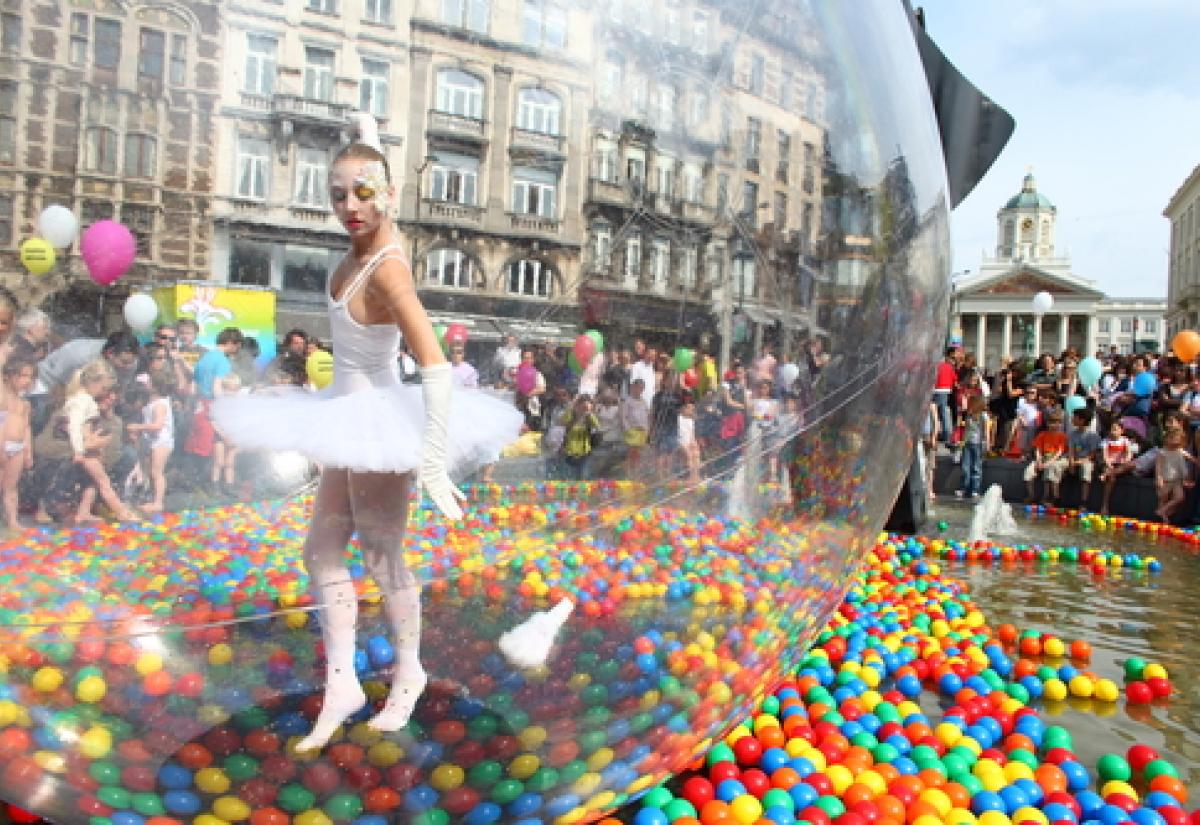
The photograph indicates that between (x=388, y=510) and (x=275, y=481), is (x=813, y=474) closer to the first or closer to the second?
(x=388, y=510)

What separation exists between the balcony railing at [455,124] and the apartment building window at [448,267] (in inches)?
9.6

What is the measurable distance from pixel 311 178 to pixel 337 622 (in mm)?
911

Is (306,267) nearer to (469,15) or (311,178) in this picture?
(311,178)

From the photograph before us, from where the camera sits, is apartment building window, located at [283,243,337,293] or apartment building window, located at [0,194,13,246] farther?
apartment building window, located at [283,243,337,293]

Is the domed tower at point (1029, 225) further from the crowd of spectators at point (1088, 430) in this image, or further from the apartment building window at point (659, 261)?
the apartment building window at point (659, 261)

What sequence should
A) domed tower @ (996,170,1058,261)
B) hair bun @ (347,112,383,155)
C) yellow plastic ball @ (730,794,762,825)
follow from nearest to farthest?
1. hair bun @ (347,112,383,155)
2. yellow plastic ball @ (730,794,762,825)
3. domed tower @ (996,170,1058,261)

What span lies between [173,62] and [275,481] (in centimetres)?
91

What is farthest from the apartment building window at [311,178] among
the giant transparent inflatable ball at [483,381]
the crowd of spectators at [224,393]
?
the crowd of spectators at [224,393]

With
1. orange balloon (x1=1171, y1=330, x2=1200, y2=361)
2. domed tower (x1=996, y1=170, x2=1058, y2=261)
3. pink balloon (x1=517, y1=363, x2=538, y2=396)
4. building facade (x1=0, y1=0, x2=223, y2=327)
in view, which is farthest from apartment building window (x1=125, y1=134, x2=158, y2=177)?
domed tower (x1=996, y1=170, x2=1058, y2=261)

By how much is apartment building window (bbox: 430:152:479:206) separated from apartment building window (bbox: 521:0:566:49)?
0.88ft

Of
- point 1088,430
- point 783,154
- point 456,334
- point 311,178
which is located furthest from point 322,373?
point 1088,430

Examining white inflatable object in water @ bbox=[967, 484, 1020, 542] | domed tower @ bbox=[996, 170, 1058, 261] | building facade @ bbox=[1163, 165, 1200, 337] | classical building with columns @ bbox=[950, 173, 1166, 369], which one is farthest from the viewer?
domed tower @ bbox=[996, 170, 1058, 261]

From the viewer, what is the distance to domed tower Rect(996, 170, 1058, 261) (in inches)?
5089

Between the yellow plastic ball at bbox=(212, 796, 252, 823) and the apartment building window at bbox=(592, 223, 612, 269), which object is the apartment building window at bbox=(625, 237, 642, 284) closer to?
the apartment building window at bbox=(592, 223, 612, 269)
